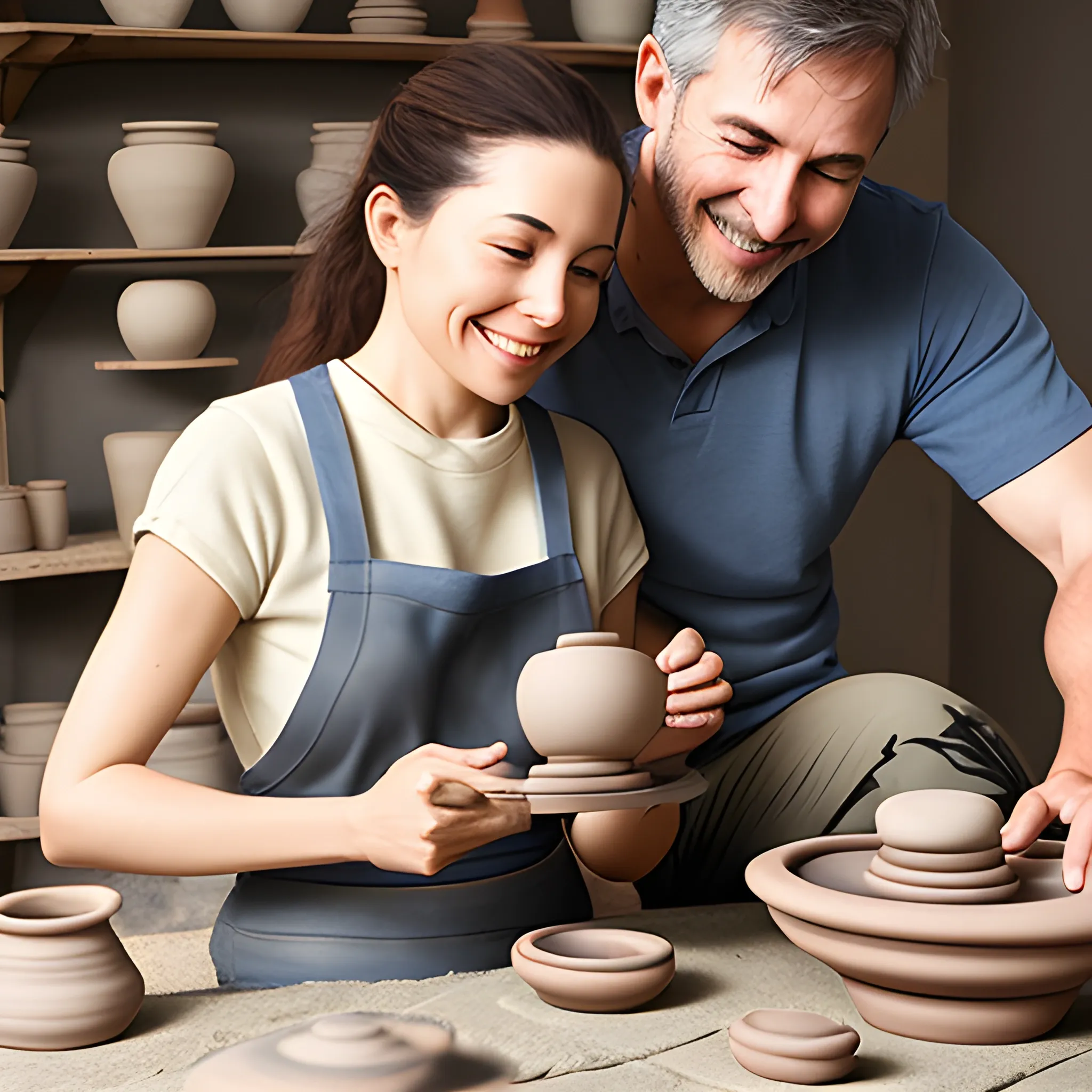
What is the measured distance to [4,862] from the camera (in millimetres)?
3746

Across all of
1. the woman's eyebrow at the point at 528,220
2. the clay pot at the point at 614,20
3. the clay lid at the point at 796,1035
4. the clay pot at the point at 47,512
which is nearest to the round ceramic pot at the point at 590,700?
the clay lid at the point at 796,1035

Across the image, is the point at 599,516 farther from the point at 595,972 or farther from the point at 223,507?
the point at 595,972

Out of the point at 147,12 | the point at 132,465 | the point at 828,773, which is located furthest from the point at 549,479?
the point at 147,12

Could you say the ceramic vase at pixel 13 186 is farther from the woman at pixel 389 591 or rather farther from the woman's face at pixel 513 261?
the woman's face at pixel 513 261

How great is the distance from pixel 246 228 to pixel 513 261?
2842mm

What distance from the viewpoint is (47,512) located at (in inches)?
138

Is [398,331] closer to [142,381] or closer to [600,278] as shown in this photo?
[600,278]

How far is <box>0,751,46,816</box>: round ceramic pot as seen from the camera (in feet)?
11.5

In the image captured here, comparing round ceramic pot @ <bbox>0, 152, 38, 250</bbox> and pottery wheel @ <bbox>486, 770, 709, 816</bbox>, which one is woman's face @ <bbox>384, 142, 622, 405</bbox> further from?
round ceramic pot @ <bbox>0, 152, 38, 250</bbox>

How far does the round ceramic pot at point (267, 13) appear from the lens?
3674 millimetres

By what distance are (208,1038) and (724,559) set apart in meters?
0.95

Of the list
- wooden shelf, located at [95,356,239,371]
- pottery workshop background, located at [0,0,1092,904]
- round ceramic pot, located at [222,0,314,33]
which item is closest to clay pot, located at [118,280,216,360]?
wooden shelf, located at [95,356,239,371]

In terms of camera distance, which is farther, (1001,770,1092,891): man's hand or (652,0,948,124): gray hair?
(652,0,948,124): gray hair

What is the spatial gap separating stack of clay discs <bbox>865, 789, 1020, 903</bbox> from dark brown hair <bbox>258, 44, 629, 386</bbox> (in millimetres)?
728
